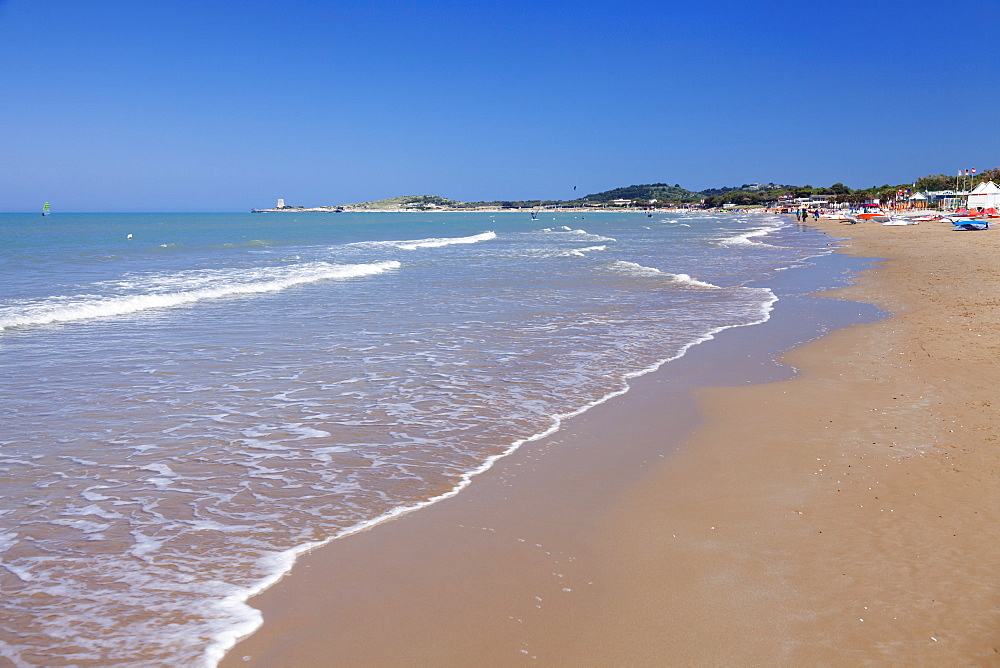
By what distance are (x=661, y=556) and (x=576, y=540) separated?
0.58 m

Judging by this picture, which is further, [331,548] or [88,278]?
[88,278]

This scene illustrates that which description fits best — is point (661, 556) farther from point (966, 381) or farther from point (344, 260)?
point (344, 260)

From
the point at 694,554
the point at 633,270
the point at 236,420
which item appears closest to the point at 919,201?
the point at 633,270

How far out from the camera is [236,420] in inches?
295

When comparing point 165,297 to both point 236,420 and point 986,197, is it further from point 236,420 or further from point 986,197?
point 986,197

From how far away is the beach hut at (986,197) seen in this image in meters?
75.6

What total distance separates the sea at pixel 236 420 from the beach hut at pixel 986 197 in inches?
2944

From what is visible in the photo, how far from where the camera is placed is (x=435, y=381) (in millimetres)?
9188

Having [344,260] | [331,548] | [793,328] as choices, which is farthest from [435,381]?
[344,260]

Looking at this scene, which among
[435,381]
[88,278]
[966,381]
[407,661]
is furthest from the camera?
[88,278]

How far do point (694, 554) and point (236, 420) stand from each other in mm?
5144

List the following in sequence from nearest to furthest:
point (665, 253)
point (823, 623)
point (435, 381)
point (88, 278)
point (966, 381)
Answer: point (823, 623)
point (966, 381)
point (435, 381)
point (88, 278)
point (665, 253)

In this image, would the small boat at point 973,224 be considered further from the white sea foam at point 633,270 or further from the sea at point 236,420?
the sea at point 236,420

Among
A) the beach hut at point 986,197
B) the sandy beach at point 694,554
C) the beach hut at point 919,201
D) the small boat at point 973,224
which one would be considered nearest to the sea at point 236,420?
the sandy beach at point 694,554
